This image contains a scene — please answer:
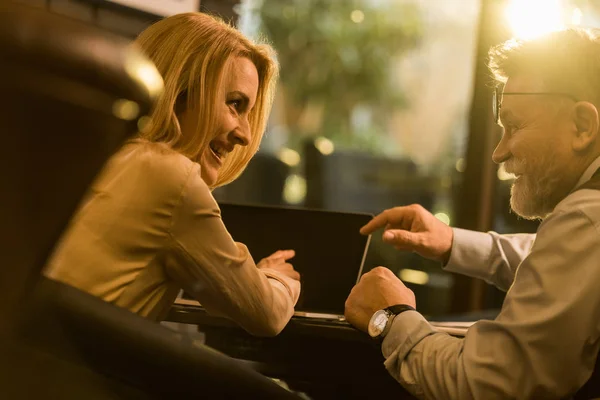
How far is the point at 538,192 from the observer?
1.40 metres

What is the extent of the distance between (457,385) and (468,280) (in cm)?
291

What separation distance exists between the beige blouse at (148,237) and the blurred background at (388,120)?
8.72ft

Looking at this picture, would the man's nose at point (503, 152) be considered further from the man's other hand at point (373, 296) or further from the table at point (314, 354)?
the table at point (314, 354)

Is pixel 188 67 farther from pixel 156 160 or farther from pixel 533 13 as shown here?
pixel 533 13

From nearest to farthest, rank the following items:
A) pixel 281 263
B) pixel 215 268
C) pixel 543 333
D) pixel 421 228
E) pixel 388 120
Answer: pixel 543 333
pixel 215 268
pixel 281 263
pixel 421 228
pixel 388 120

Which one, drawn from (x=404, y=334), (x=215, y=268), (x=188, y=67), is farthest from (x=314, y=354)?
(x=188, y=67)

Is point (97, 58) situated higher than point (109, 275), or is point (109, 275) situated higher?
point (97, 58)

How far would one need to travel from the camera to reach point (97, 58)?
2.10 feet

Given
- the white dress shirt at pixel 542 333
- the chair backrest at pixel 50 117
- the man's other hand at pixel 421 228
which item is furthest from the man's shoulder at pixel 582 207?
the chair backrest at pixel 50 117

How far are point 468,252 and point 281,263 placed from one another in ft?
1.65

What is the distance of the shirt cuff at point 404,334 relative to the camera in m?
1.30

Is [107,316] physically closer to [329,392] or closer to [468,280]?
[329,392]

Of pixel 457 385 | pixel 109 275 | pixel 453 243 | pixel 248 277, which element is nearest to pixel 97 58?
pixel 109 275

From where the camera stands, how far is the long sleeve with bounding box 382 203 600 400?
1141 mm
